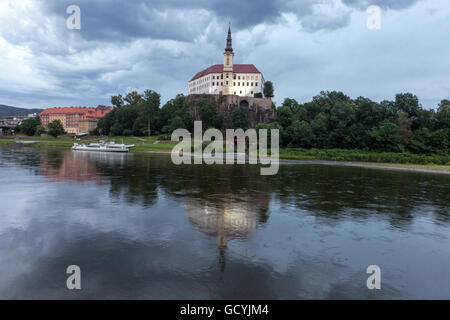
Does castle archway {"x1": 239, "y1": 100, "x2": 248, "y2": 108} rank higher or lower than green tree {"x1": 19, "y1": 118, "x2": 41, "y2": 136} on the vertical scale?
higher

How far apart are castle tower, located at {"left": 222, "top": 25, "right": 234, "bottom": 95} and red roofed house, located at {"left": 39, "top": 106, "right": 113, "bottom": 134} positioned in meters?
74.5

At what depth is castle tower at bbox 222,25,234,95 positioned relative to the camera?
115 m

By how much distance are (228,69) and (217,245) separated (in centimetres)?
11283

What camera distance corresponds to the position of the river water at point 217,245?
25.8 feet

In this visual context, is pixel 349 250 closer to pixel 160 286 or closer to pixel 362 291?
pixel 362 291

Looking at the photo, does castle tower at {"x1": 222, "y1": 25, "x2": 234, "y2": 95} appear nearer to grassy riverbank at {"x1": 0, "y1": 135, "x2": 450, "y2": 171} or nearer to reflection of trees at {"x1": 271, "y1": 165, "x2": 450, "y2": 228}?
grassy riverbank at {"x1": 0, "y1": 135, "x2": 450, "y2": 171}

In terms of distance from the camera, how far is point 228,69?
116812mm

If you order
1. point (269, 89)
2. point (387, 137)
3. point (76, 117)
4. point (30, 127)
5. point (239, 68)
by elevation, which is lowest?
point (387, 137)

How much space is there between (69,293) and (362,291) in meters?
7.47

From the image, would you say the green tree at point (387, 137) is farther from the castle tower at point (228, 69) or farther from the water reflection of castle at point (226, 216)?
the castle tower at point (228, 69)

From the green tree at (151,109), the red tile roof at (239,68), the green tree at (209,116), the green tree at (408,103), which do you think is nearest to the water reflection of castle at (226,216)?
the green tree at (408,103)

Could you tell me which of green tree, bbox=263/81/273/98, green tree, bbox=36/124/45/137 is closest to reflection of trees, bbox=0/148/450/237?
green tree, bbox=263/81/273/98

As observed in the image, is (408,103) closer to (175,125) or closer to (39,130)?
(175,125)

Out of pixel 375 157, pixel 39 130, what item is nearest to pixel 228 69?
pixel 375 157
